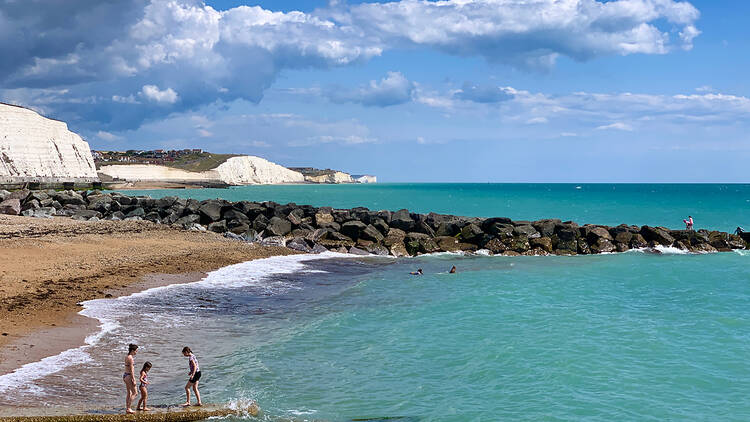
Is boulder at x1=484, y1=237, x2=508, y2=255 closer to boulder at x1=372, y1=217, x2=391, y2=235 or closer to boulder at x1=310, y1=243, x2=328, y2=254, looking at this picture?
boulder at x1=372, y1=217, x2=391, y2=235

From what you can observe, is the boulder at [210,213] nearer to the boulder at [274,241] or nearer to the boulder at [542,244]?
the boulder at [274,241]

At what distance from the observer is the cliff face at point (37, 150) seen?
9144cm

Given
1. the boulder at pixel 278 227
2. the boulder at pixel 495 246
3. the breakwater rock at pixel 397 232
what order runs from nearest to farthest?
the boulder at pixel 495 246, the breakwater rock at pixel 397 232, the boulder at pixel 278 227

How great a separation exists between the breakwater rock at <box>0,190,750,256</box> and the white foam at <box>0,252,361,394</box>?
3.02 m

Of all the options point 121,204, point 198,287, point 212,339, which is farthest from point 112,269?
point 121,204

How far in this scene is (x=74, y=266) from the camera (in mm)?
22812

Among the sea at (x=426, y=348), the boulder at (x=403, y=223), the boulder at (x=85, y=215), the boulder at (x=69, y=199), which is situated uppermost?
the boulder at (x=69, y=199)

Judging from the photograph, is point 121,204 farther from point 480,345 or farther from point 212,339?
point 480,345

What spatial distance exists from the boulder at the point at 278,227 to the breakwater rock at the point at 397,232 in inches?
2.3

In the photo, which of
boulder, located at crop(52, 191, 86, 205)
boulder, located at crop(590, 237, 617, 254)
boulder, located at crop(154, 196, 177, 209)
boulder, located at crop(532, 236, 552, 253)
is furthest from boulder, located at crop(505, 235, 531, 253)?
boulder, located at crop(52, 191, 86, 205)

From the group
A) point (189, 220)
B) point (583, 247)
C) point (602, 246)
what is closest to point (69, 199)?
point (189, 220)

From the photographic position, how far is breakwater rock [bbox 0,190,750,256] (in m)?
34.8

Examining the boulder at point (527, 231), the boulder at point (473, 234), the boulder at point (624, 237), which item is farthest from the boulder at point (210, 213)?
the boulder at point (624, 237)

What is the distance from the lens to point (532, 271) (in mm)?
28188
